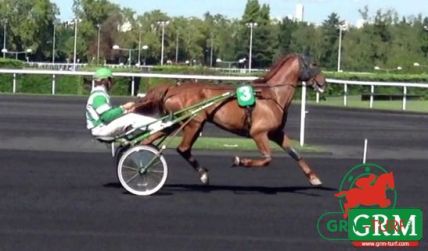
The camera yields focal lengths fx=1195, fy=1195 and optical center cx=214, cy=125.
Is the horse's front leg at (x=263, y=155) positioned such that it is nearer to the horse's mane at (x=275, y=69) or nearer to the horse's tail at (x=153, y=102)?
the horse's mane at (x=275, y=69)

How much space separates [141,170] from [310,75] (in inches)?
102

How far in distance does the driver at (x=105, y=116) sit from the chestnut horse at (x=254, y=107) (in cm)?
38

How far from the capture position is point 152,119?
47.1 feet

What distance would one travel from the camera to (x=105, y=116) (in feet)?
46.5

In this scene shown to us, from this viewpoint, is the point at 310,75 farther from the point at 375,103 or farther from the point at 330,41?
the point at 330,41

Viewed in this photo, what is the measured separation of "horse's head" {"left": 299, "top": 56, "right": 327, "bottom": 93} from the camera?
15001mm

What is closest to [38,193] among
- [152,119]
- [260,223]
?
[152,119]

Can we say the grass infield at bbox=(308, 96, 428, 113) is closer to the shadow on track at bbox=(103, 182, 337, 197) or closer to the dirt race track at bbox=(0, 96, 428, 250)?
the dirt race track at bbox=(0, 96, 428, 250)

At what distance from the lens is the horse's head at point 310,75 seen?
591 inches

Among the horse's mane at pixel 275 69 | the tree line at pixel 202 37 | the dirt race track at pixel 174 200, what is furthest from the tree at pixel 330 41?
the horse's mane at pixel 275 69

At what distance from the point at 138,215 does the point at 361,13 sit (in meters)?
96.9

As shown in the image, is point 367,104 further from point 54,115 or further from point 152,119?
point 152,119

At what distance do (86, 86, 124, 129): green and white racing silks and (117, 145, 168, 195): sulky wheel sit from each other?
0.50 m

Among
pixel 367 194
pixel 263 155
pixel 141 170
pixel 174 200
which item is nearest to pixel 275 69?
pixel 263 155
